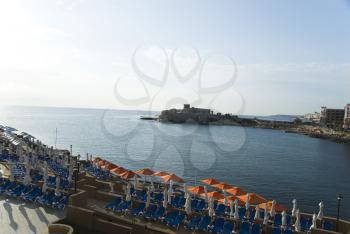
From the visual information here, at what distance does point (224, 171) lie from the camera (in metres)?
59.7

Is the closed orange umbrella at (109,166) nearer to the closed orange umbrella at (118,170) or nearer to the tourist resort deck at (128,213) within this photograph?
the closed orange umbrella at (118,170)

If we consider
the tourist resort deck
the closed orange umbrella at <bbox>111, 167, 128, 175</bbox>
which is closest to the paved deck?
the tourist resort deck

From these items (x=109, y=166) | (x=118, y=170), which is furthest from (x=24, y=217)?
(x=109, y=166)

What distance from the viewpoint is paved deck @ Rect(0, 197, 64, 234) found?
14.4 meters

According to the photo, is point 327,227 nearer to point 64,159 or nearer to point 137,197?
point 137,197

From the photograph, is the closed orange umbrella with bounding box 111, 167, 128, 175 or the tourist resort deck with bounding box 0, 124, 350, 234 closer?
the tourist resort deck with bounding box 0, 124, 350, 234

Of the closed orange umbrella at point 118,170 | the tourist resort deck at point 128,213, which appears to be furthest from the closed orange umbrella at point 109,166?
the tourist resort deck at point 128,213

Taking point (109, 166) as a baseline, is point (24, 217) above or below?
below

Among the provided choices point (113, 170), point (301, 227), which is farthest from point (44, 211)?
point (301, 227)

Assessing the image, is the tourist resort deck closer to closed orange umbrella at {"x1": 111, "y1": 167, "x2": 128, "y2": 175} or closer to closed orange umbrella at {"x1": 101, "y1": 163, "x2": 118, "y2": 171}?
closed orange umbrella at {"x1": 111, "y1": 167, "x2": 128, "y2": 175}

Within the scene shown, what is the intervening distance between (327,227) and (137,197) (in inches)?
414

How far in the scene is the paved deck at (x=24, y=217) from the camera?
47.2ft

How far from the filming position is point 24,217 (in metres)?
15.9

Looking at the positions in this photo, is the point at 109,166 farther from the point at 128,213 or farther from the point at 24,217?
the point at 24,217
